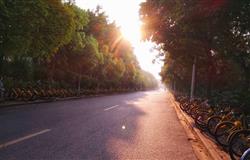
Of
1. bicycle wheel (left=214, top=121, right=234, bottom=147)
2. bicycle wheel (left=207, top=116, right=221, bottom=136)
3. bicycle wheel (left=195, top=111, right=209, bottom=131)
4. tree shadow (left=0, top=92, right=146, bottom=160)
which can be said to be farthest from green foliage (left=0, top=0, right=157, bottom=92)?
bicycle wheel (left=214, top=121, right=234, bottom=147)

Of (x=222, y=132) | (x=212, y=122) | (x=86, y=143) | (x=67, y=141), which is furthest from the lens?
(x=212, y=122)

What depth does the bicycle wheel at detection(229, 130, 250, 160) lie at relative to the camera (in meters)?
7.25

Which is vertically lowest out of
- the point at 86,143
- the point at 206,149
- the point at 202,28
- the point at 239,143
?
the point at 206,149

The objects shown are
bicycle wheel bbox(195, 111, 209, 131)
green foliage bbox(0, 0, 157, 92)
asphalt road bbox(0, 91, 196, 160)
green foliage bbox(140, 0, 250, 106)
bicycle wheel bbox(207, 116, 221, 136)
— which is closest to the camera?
asphalt road bbox(0, 91, 196, 160)

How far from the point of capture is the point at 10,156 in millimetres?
6695

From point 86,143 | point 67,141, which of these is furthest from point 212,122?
point 67,141

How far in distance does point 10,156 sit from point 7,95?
17058 mm

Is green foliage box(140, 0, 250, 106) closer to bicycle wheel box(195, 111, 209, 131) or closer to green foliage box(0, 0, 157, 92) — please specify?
bicycle wheel box(195, 111, 209, 131)

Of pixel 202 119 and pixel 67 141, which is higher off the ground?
pixel 202 119

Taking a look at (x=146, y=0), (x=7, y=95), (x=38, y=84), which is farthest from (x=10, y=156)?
(x=38, y=84)

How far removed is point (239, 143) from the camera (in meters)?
7.43

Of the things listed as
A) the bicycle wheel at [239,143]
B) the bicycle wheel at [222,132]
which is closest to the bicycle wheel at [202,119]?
the bicycle wheel at [222,132]

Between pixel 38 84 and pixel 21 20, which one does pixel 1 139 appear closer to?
pixel 21 20

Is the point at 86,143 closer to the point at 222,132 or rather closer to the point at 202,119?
the point at 222,132
